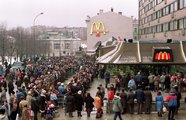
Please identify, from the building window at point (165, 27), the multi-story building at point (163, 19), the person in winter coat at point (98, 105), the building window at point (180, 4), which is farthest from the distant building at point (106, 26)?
the person in winter coat at point (98, 105)

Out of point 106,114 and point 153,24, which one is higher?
point 153,24

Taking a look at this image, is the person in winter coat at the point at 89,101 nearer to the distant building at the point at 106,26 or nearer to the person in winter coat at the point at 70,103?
the person in winter coat at the point at 70,103

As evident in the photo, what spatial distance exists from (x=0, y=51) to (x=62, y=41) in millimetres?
99184

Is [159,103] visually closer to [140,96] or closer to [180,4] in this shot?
[140,96]

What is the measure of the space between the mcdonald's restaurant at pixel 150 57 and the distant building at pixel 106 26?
216ft

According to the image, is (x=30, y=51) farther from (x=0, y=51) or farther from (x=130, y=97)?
(x=130, y=97)

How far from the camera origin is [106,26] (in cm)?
9725

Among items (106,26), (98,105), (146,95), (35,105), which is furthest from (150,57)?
(106,26)

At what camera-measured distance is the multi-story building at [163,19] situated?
54250mm

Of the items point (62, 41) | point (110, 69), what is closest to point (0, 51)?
point (110, 69)

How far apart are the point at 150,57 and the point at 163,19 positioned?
38286 mm

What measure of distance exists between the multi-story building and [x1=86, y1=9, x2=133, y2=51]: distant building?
3.65 m

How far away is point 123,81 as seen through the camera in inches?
1113

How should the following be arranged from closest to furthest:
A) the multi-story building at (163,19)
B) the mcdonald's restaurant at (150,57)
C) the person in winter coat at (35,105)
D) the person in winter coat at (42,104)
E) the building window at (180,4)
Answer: the person in winter coat at (35,105) < the person in winter coat at (42,104) < the mcdonald's restaurant at (150,57) < the building window at (180,4) < the multi-story building at (163,19)
